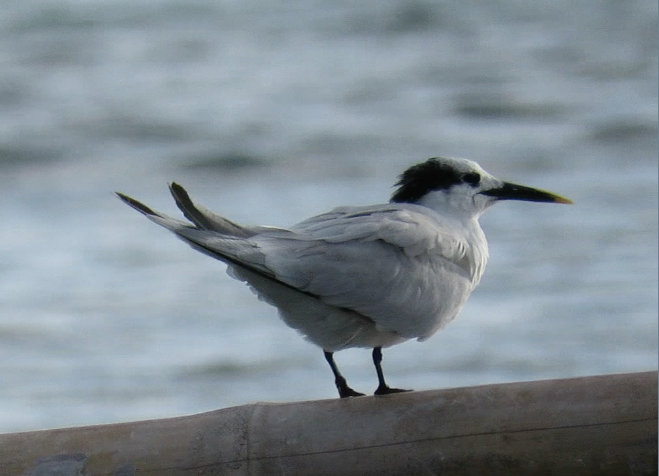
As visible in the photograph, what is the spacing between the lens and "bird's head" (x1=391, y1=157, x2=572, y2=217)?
154 inches

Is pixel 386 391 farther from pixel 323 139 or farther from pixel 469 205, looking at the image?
pixel 323 139

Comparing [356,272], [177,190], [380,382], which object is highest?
[177,190]

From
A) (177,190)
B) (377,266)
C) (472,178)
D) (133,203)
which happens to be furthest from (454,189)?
(133,203)

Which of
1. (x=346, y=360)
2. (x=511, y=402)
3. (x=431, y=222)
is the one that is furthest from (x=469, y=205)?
(x=346, y=360)

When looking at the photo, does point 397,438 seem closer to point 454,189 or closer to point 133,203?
point 133,203

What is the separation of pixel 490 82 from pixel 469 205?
10.2 metres

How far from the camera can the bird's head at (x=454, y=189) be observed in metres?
3.92

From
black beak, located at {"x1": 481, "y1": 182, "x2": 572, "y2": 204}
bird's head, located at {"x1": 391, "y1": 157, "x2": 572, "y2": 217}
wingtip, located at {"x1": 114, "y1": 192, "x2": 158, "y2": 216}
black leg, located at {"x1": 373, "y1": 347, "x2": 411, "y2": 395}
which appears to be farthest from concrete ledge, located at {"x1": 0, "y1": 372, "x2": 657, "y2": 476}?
black beak, located at {"x1": 481, "y1": 182, "x2": 572, "y2": 204}

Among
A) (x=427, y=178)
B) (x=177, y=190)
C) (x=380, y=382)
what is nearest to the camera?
(x=177, y=190)

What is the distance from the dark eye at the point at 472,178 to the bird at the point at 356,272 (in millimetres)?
294

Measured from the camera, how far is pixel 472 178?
3969 mm

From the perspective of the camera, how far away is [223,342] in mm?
8219

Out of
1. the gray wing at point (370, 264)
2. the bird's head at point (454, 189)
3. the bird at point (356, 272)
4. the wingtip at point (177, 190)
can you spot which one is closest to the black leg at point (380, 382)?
the bird at point (356, 272)

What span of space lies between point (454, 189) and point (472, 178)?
73mm
